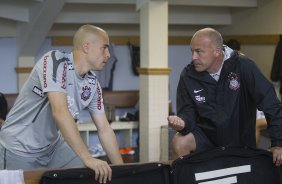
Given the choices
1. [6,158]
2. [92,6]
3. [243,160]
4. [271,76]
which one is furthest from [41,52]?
[243,160]

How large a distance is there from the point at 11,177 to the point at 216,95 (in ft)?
4.32

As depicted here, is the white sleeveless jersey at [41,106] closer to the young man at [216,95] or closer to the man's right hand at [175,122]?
the man's right hand at [175,122]

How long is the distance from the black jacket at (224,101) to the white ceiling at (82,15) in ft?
8.73

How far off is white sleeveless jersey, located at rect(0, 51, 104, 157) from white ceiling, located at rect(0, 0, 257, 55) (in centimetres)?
292

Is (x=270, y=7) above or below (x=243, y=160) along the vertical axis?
above

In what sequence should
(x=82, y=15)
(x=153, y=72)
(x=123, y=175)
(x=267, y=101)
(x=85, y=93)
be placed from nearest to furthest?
(x=123, y=175)
(x=85, y=93)
(x=267, y=101)
(x=153, y=72)
(x=82, y=15)

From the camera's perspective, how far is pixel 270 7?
18.9 ft

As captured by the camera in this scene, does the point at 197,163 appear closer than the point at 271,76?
Yes

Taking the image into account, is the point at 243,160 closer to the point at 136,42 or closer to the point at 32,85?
the point at 32,85

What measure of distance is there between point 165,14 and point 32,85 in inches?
117

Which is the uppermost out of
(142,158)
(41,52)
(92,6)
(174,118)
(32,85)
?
(92,6)

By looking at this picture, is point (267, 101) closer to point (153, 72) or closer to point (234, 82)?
point (234, 82)

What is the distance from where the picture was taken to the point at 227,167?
199 cm

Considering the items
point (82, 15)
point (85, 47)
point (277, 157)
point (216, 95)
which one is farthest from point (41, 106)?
point (82, 15)
